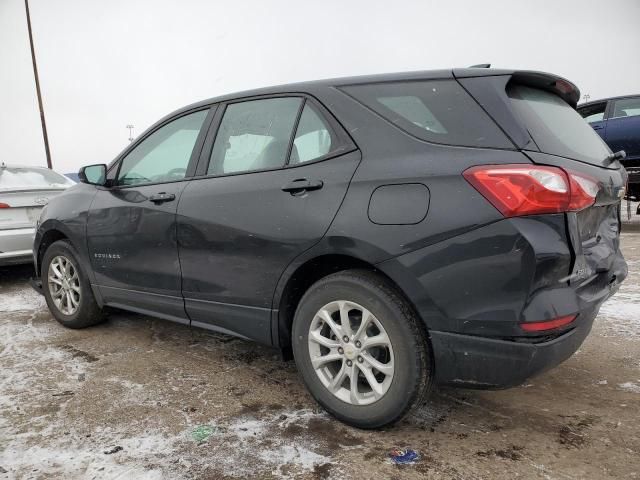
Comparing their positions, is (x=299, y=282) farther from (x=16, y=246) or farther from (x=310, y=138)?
(x=16, y=246)

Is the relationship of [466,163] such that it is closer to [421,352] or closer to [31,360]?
[421,352]

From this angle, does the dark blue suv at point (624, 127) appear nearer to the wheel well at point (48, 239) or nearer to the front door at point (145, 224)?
the front door at point (145, 224)

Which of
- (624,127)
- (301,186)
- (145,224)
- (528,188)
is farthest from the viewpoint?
(624,127)

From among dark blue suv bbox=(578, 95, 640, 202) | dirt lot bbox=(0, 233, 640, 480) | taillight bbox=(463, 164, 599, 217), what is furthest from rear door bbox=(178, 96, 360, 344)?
dark blue suv bbox=(578, 95, 640, 202)

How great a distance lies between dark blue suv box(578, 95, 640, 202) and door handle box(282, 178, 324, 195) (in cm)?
778

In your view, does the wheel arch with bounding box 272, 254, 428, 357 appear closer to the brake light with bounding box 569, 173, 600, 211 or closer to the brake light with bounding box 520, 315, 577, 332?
the brake light with bounding box 520, 315, 577, 332

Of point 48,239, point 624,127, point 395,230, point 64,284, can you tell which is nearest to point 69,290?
point 64,284

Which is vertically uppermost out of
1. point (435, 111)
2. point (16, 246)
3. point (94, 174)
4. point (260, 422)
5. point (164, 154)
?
point (435, 111)

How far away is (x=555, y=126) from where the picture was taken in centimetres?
216

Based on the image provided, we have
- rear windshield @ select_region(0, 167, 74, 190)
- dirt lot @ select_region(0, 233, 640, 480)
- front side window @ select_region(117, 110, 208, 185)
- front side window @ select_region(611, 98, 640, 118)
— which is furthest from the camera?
front side window @ select_region(611, 98, 640, 118)

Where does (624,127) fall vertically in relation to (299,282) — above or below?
above

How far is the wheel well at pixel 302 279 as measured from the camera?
2.28 m

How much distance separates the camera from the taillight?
1.81m

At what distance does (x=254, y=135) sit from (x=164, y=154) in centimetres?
85
